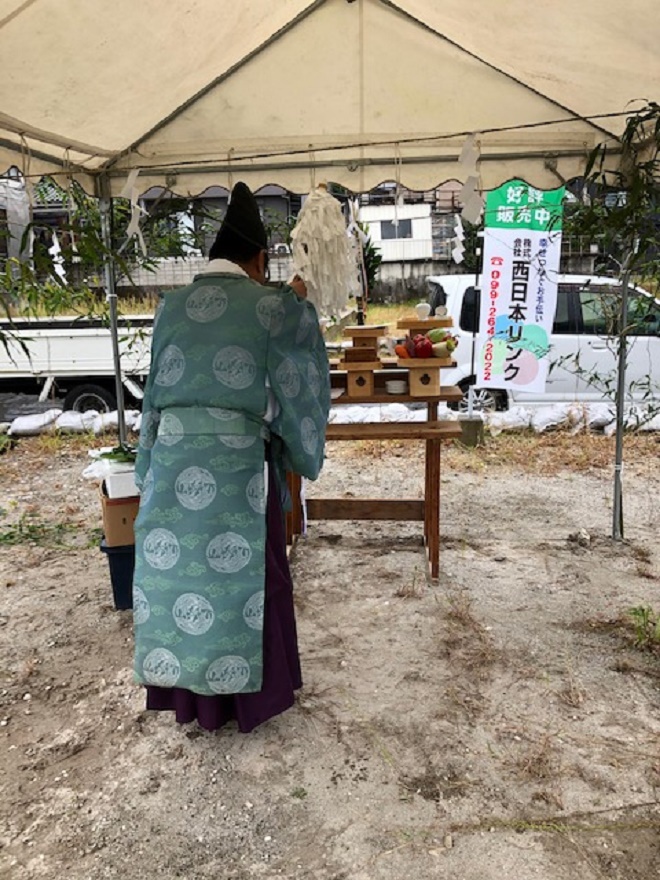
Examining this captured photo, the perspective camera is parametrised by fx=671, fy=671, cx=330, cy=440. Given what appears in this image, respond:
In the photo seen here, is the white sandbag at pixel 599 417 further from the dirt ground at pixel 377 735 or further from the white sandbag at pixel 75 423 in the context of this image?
the white sandbag at pixel 75 423

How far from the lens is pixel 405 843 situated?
1893 mm

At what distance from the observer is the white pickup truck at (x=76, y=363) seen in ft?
24.3

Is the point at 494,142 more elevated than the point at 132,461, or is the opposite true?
the point at 494,142

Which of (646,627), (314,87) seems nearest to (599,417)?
(646,627)

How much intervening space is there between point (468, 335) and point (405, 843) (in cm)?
563

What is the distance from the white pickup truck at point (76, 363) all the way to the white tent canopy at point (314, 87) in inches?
152

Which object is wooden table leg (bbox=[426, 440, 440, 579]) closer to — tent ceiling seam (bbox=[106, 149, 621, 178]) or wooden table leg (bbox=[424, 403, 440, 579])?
wooden table leg (bbox=[424, 403, 440, 579])

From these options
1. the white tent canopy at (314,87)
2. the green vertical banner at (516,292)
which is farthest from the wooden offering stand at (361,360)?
the green vertical banner at (516,292)

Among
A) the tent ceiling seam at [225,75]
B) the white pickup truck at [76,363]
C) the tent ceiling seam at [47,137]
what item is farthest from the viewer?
the white pickup truck at [76,363]

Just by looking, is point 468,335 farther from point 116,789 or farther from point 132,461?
point 116,789

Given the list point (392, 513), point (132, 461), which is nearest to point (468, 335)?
point (392, 513)

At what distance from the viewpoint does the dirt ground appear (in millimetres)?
1880

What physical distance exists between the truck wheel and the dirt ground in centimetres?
377

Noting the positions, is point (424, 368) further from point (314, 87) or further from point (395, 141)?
point (314, 87)
